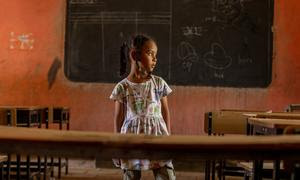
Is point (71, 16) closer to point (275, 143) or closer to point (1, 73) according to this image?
point (1, 73)

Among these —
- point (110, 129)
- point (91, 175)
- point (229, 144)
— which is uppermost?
point (229, 144)

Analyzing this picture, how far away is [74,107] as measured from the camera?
20.6 feet

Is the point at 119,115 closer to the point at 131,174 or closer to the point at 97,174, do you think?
the point at 131,174

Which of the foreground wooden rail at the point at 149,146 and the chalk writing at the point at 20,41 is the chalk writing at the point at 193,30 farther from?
the foreground wooden rail at the point at 149,146

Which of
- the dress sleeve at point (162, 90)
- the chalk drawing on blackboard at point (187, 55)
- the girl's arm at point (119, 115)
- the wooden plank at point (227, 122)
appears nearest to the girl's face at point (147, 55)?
the dress sleeve at point (162, 90)

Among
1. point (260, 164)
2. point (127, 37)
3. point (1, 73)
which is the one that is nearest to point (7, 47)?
point (1, 73)

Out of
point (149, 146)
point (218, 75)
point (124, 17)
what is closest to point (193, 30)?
point (218, 75)

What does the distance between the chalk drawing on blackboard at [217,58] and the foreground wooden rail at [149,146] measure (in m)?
4.98

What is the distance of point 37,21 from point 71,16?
1.50 ft

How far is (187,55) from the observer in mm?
5934

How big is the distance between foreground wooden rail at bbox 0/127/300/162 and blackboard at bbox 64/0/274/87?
4988 millimetres

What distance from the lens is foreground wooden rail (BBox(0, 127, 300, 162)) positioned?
906 millimetres

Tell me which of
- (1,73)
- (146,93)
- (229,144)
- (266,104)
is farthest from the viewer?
(1,73)

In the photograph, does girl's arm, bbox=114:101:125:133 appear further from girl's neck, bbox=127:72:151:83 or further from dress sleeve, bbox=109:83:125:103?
girl's neck, bbox=127:72:151:83
